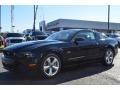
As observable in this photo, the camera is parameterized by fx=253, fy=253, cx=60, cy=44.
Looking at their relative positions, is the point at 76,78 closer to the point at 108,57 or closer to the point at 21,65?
the point at 21,65

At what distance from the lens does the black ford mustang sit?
22.2 ft

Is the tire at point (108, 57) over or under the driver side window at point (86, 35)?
under

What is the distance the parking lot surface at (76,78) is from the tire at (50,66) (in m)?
0.17

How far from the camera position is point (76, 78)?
23.5ft

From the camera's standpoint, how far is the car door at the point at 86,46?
26.1 feet

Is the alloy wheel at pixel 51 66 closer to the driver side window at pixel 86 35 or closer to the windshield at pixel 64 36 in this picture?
the windshield at pixel 64 36

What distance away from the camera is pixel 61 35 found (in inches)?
330

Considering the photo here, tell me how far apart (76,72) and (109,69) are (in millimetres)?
1364

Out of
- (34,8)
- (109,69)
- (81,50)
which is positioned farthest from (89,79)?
(34,8)

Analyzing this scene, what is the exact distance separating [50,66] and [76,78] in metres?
0.81

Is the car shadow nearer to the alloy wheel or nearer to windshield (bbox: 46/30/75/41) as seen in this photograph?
the alloy wheel

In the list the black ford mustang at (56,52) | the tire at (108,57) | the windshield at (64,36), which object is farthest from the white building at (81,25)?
the windshield at (64,36)

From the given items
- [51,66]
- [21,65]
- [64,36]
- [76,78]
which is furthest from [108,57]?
[21,65]
